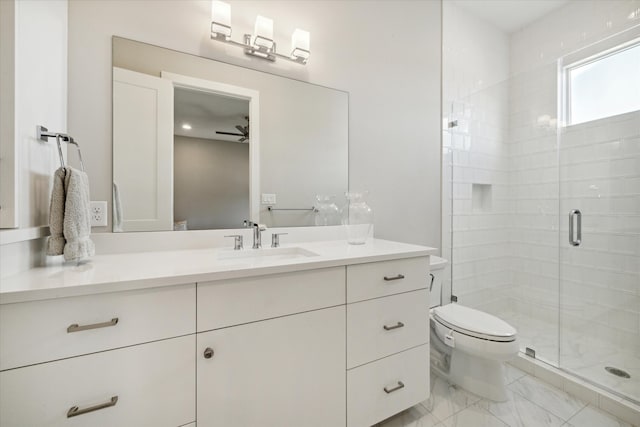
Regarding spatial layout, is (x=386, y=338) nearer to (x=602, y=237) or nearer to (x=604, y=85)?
(x=602, y=237)

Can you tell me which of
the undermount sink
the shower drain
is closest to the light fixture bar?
the undermount sink

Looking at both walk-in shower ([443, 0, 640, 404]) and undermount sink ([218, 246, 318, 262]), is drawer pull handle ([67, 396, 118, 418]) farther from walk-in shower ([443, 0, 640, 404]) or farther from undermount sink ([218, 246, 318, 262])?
walk-in shower ([443, 0, 640, 404])

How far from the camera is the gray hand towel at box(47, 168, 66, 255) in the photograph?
0.94 metres

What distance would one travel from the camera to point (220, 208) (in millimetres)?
1471

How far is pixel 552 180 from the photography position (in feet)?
7.54

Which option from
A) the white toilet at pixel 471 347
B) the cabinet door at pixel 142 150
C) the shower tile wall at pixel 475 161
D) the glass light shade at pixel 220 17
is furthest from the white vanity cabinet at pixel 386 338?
the glass light shade at pixel 220 17

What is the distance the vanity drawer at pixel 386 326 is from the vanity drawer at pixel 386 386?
0.15ft

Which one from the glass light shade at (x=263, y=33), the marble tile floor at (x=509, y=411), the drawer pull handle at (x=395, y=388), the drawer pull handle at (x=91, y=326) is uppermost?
the glass light shade at (x=263, y=33)

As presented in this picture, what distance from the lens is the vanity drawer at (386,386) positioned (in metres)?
1.18

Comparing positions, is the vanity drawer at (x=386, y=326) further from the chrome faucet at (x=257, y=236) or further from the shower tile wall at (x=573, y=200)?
the shower tile wall at (x=573, y=200)

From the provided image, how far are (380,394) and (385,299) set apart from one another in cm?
44

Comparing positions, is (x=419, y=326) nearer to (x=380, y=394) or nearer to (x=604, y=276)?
(x=380, y=394)

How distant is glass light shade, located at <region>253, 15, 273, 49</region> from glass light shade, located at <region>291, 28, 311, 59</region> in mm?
158

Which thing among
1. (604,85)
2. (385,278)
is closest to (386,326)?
(385,278)
